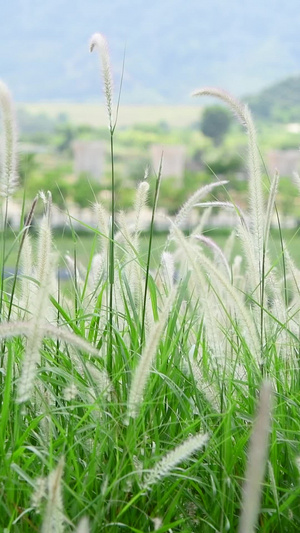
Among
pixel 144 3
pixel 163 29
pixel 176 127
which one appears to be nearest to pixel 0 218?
pixel 176 127

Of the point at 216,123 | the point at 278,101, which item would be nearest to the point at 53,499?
the point at 216,123

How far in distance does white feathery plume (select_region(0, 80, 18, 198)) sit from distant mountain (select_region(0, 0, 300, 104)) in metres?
50.8

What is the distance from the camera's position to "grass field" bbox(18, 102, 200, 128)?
45.7m

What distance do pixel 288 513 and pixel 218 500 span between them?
0.09m

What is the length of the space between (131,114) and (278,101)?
11264 mm

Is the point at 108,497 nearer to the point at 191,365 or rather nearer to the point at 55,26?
Result: the point at 191,365

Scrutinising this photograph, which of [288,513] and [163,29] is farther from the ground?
[163,29]

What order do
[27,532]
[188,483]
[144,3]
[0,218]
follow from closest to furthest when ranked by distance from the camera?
[27,532], [188,483], [0,218], [144,3]

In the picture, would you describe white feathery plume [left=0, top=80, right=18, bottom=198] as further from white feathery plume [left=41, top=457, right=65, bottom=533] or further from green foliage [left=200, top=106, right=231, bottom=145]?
green foliage [left=200, top=106, right=231, bottom=145]

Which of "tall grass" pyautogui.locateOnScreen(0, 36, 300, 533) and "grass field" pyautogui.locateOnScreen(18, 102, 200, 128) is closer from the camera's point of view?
"tall grass" pyautogui.locateOnScreen(0, 36, 300, 533)

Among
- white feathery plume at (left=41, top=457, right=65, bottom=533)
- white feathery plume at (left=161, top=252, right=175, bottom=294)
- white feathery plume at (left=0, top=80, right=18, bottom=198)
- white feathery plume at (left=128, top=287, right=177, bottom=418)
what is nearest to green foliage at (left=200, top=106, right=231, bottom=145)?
white feathery plume at (left=161, top=252, right=175, bottom=294)

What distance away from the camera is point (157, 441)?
0.82 metres

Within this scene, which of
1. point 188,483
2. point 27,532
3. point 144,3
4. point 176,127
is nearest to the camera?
point 27,532

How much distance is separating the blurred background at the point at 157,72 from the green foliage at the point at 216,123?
5 cm
